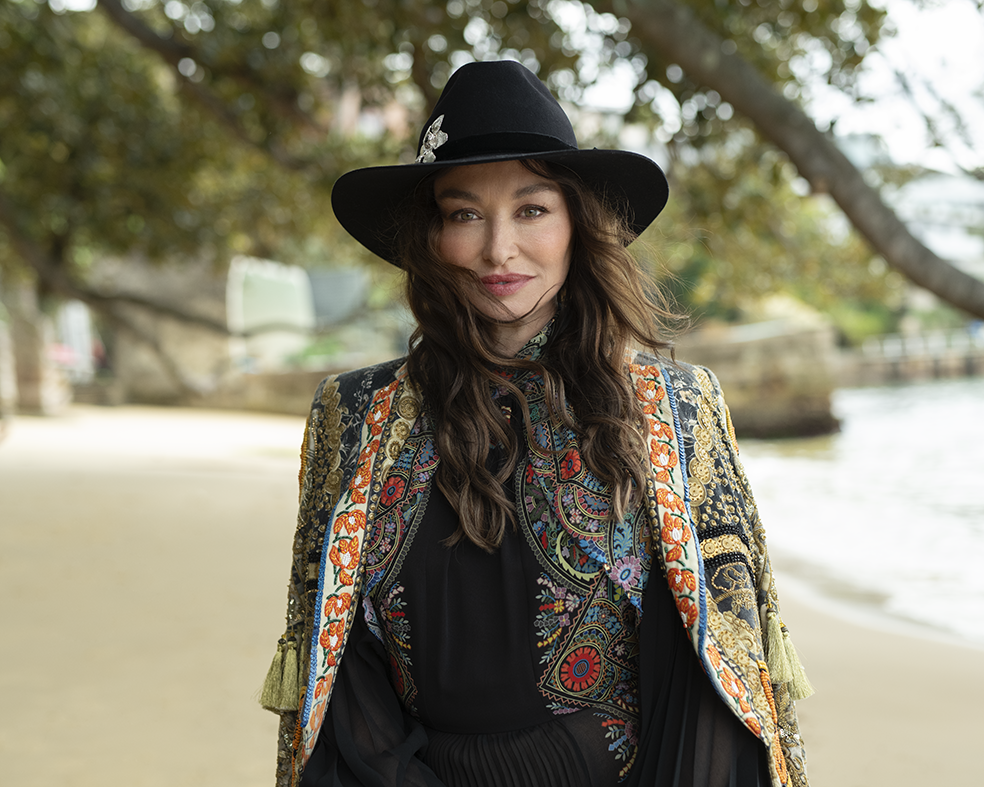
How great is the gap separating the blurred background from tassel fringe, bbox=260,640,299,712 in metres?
0.76

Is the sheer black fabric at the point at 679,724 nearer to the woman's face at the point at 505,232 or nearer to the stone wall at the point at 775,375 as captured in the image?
the woman's face at the point at 505,232

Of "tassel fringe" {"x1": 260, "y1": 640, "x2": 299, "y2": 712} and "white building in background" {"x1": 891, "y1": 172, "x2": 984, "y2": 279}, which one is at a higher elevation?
"white building in background" {"x1": 891, "y1": 172, "x2": 984, "y2": 279}

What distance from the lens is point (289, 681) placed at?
177cm

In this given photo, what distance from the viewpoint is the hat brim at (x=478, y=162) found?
5.57 feet

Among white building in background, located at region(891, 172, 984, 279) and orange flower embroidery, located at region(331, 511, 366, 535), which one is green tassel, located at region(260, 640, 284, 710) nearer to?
orange flower embroidery, located at region(331, 511, 366, 535)

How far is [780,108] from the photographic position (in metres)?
4.82

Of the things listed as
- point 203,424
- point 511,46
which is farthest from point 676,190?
point 203,424

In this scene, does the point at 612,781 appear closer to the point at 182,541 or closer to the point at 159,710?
the point at 159,710

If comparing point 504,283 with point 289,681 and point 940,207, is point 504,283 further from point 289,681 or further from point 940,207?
point 940,207

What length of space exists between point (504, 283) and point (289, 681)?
0.83 metres

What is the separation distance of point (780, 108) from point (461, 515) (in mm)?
3886

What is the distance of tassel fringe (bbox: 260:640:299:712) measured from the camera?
176 centimetres

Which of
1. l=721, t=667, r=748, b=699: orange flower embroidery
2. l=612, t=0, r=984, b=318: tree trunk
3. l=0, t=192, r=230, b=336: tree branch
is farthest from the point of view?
l=0, t=192, r=230, b=336: tree branch

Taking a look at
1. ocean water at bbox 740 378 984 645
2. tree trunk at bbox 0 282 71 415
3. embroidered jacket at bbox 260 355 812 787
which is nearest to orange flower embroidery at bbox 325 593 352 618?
embroidered jacket at bbox 260 355 812 787
